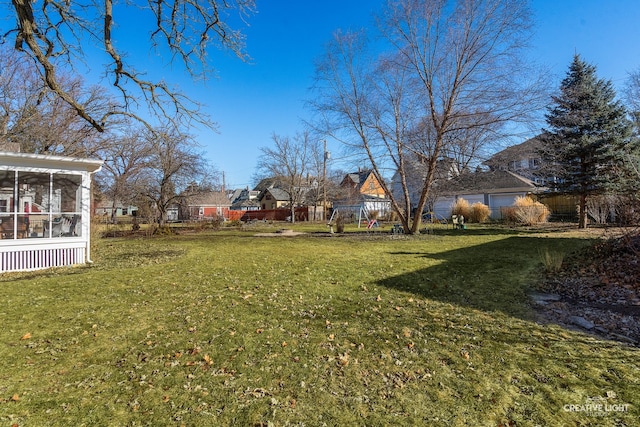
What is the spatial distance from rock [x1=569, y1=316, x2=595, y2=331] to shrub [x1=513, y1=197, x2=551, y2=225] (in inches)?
753

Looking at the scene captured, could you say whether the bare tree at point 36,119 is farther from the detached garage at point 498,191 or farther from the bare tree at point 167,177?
the detached garage at point 498,191

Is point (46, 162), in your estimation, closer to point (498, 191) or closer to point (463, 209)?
point (463, 209)

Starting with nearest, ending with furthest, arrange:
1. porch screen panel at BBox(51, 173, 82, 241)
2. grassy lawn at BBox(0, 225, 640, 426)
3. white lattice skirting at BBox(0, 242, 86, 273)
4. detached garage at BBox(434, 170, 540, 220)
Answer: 1. grassy lawn at BBox(0, 225, 640, 426)
2. white lattice skirting at BBox(0, 242, 86, 273)
3. porch screen panel at BBox(51, 173, 82, 241)
4. detached garage at BBox(434, 170, 540, 220)

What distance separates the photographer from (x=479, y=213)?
25219 millimetres

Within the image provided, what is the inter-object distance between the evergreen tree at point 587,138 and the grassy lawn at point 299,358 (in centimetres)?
1593

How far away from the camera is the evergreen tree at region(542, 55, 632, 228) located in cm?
1750

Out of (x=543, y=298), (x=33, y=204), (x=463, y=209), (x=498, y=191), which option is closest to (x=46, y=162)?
(x=33, y=204)

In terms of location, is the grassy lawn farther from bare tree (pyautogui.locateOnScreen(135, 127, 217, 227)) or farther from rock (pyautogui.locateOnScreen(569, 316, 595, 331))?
bare tree (pyautogui.locateOnScreen(135, 127, 217, 227))

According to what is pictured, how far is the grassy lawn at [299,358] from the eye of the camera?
98.6 inches

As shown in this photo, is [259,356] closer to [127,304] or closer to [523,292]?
[127,304]

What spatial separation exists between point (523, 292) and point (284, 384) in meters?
5.05

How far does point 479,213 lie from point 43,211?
84.7ft

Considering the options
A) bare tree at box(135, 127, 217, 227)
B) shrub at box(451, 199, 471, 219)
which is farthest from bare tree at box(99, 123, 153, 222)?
shrub at box(451, 199, 471, 219)

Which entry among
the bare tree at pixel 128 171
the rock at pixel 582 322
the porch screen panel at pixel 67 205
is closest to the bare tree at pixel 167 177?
the bare tree at pixel 128 171
